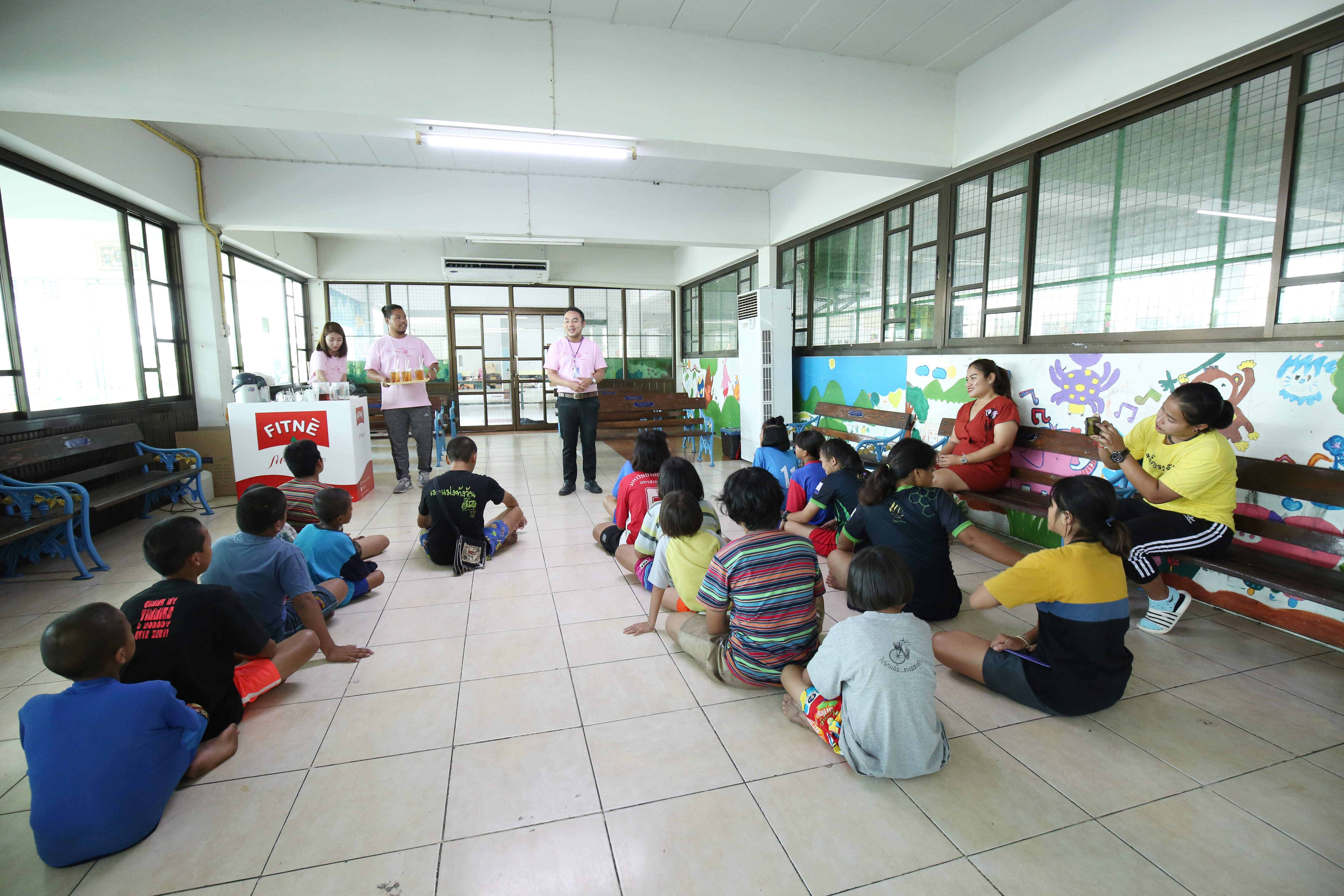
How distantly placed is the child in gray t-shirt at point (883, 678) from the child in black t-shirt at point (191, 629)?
1.77m

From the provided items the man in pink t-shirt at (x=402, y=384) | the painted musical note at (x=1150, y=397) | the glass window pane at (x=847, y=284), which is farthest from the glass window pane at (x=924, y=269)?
the man in pink t-shirt at (x=402, y=384)

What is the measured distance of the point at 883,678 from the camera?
1.61 metres

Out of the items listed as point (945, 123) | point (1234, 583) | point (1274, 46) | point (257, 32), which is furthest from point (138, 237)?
point (1234, 583)

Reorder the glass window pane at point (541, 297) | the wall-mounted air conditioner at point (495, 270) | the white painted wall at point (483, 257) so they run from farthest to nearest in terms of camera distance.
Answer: the glass window pane at point (541, 297), the wall-mounted air conditioner at point (495, 270), the white painted wall at point (483, 257)

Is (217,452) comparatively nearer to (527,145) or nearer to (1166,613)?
(527,145)

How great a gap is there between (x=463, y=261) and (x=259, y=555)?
315 inches

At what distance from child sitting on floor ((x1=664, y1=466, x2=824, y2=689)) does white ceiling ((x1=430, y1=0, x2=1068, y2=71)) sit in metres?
3.11

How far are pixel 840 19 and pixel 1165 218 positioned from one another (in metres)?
2.19

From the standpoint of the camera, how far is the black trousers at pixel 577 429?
5301 millimetres

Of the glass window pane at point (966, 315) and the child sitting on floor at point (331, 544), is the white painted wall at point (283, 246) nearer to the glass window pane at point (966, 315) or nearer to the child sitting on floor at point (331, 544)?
the child sitting on floor at point (331, 544)

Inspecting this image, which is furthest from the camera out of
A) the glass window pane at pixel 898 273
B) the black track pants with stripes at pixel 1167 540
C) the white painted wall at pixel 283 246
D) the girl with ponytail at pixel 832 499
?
the white painted wall at pixel 283 246

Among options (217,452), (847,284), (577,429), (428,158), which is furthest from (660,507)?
(428,158)

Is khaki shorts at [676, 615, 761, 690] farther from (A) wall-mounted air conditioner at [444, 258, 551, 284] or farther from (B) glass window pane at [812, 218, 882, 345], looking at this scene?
(A) wall-mounted air conditioner at [444, 258, 551, 284]

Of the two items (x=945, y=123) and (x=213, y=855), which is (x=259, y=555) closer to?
(x=213, y=855)
